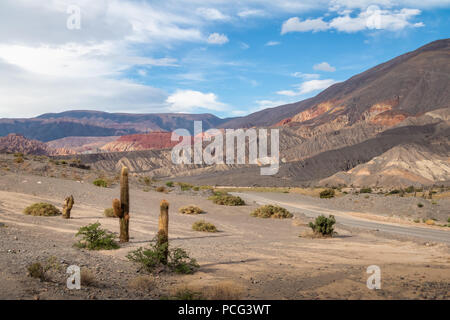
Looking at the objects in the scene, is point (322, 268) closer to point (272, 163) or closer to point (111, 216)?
point (111, 216)

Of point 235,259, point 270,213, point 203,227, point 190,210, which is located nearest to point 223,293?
point 235,259

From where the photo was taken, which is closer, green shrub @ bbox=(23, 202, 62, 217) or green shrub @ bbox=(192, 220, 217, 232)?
green shrub @ bbox=(23, 202, 62, 217)

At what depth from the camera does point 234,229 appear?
66.6 feet

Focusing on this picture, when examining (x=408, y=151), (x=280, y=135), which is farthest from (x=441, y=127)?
(x=280, y=135)

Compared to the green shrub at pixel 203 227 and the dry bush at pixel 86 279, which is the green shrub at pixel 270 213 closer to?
the green shrub at pixel 203 227

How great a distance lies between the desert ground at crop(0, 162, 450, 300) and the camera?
759cm

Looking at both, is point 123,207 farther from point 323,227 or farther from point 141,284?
point 323,227

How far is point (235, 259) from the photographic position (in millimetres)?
11547

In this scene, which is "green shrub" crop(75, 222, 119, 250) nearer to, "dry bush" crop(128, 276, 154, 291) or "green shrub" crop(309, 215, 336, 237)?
"dry bush" crop(128, 276, 154, 291)

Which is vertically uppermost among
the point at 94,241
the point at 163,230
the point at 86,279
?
the point at 163,230

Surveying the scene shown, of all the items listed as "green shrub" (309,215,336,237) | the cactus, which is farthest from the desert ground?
"green shrub" (309,215,336,237)

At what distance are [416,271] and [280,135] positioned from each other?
406ft

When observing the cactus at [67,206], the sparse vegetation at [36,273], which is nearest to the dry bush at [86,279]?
the sparse vegetation at [36,273]

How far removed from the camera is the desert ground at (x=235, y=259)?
24.9 ft
